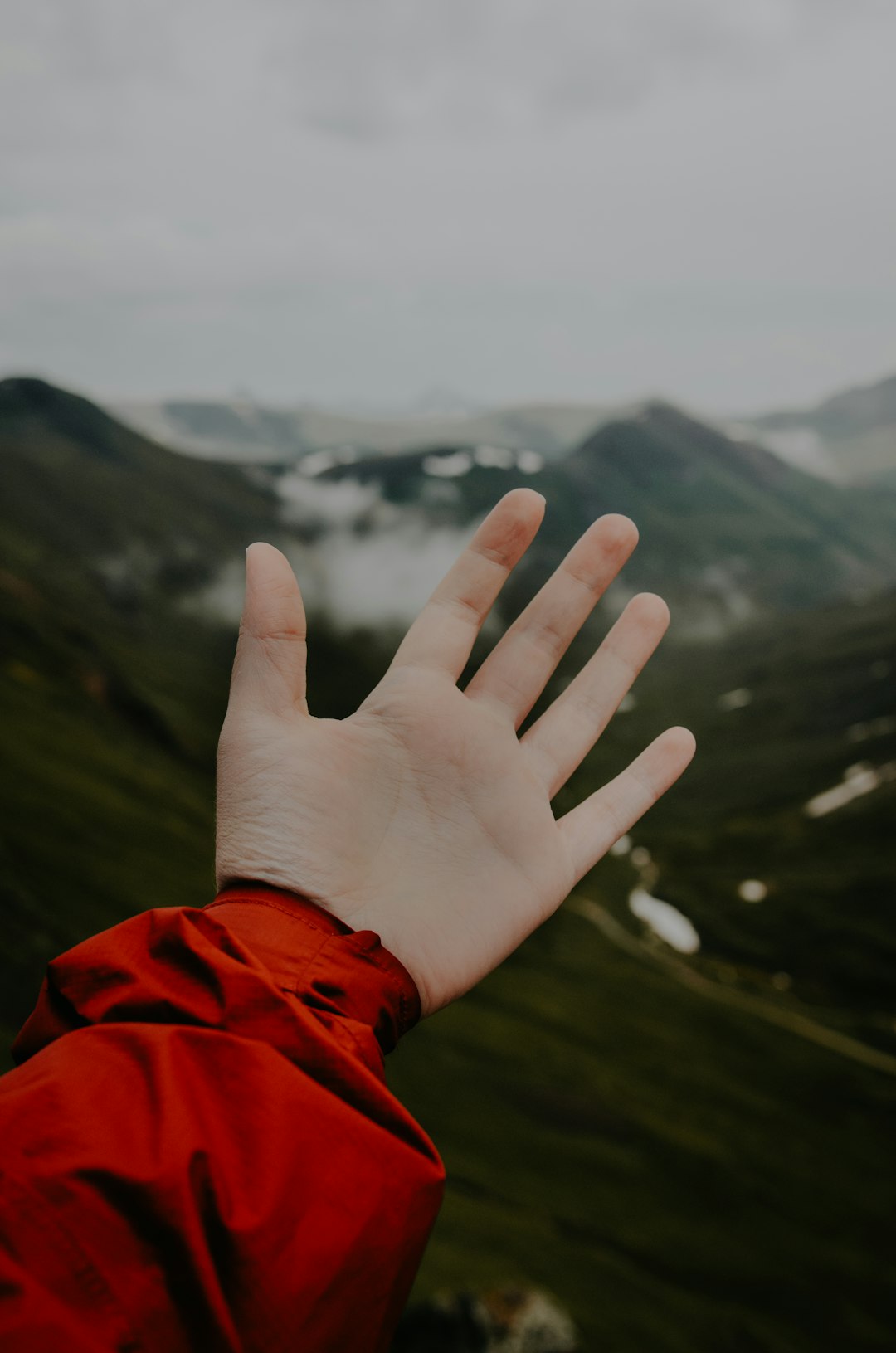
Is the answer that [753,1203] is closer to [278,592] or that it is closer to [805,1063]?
[805,1063]

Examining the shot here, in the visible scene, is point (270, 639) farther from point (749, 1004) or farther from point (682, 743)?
point (749, 1004)

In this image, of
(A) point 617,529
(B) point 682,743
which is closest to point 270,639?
(A) point 617,529

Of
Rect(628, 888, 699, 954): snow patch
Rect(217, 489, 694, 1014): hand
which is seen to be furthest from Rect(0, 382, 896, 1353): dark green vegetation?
Rect(217, 489, 694, 1014): hand

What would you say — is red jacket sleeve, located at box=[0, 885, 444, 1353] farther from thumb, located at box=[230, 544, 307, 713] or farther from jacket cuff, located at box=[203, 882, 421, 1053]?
thumb, located at box=[230, 544, 307, 713]

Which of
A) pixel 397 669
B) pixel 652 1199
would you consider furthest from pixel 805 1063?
pixel 397 669

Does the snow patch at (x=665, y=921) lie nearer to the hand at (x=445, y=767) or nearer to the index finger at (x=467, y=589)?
the hand at (x=445, y=767)

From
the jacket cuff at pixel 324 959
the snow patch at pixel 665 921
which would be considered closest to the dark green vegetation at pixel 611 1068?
the snow patch at pixel 665 921
